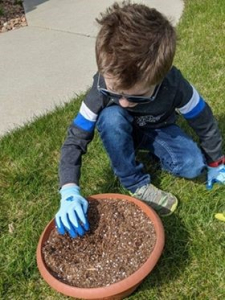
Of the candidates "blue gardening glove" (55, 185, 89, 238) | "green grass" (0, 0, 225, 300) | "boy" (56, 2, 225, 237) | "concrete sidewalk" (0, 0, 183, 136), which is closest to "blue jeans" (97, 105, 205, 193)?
"boy" (56, 2, 225, 237)

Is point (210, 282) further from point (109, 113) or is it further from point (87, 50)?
point (87, 50)

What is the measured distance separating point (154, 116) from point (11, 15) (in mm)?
3093

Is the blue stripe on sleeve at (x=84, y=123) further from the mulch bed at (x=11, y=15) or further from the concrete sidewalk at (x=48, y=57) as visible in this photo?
the mulch bed at (x=11, y=15)

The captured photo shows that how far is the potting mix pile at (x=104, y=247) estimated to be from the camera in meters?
1.95

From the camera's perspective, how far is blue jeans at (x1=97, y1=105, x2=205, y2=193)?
2.28 metres

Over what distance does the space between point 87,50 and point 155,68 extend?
2255mm

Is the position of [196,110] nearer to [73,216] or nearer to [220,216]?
[220,216]

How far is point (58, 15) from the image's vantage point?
15.8ft

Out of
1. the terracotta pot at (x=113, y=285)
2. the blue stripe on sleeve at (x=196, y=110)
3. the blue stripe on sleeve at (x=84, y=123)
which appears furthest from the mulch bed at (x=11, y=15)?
the terracotta pot at (x=113, y=285)

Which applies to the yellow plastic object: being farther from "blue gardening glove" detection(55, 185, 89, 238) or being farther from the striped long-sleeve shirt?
"blue gardening glove" detection(55, 185, 89, 238)

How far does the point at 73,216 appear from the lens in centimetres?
200

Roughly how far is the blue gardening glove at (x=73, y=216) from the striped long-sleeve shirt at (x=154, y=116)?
0.43ft

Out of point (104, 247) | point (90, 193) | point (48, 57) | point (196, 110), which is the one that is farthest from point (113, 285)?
point (48, 57)

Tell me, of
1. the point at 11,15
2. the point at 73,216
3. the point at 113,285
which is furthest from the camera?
the point at 11,15
